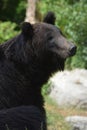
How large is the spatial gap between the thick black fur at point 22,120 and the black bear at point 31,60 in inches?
35.1

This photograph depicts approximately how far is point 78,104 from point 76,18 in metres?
3.71

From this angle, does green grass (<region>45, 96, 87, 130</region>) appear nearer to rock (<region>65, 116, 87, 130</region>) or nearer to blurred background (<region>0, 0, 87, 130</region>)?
blurred background (<region>0, 0, 87, 130</region>)

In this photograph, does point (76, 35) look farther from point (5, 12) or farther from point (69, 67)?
point (5, 12)

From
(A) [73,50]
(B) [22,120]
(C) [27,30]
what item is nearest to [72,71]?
(C) [27,30]

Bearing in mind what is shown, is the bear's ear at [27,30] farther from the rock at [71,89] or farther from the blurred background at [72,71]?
the rock at [71,89]

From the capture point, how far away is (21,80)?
7543 millimetres

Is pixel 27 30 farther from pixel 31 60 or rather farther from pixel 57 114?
pixel 57 114

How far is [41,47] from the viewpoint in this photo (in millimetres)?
7566

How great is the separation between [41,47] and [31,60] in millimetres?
211

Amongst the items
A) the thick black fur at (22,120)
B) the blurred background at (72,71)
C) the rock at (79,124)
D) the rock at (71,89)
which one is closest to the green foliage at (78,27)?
the blurred background at (72,71)

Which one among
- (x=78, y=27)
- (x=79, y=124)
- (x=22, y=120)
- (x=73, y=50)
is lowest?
Result: (x=22, y=120)

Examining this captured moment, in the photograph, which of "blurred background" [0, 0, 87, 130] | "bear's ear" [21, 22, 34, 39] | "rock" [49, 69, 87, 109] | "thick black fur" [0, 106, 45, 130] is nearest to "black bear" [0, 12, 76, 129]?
"bear's ear" [21, 22, 34, 39]

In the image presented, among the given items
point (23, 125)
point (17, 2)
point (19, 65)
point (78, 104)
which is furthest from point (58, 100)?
point (17, 2)

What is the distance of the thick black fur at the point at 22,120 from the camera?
6.38 meters
